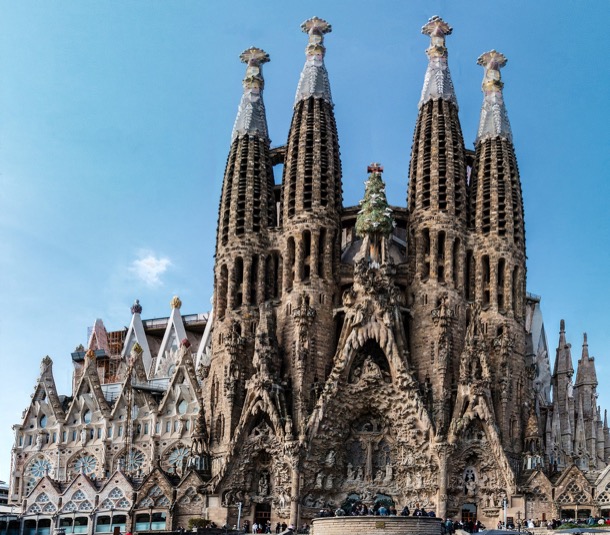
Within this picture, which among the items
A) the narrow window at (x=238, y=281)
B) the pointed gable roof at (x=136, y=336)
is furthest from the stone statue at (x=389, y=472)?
the pointed gable roof at (x=136, y=336)

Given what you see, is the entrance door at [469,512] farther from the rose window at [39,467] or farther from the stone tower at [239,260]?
the rose window at [39,467]

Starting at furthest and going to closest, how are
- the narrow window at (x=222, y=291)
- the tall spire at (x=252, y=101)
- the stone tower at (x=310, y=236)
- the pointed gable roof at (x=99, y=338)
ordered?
1. the pointed gable roof at (x=99, y=338)
2. the tall spire at (x=252, y=101)
3. the narrow window at (x=222, y=291)
4. the stone tower at (x=310, y=236)

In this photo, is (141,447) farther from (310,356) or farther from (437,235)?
(437,235)

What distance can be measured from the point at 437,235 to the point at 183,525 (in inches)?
902

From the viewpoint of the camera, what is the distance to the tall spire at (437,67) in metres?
66.5

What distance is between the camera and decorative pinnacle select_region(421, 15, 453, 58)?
224 ft

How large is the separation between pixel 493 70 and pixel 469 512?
1198 inches

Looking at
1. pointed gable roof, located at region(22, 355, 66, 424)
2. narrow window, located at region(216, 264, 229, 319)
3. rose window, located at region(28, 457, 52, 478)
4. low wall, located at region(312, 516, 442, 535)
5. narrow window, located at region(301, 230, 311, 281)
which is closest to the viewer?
low wall, located at region(312, 516, 442, 535)

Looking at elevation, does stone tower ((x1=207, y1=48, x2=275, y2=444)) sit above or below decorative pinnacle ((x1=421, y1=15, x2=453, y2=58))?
below

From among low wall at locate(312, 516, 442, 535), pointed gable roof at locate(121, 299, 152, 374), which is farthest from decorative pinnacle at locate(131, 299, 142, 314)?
low wall at locate(312, 516, 442, 535)

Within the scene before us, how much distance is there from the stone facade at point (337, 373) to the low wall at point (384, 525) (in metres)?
14.0

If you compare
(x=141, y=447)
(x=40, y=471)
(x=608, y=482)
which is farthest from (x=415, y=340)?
(x=40, y=471)

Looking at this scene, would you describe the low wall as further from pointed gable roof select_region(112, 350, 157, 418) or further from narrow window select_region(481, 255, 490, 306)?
pointed gable roof select_region(112, 350, 157, 418)

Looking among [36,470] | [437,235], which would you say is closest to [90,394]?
[36,470]
